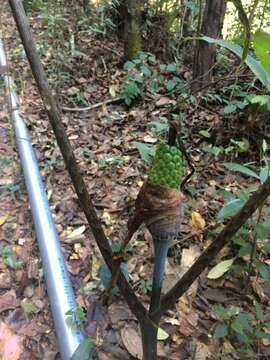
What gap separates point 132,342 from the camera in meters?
1.63

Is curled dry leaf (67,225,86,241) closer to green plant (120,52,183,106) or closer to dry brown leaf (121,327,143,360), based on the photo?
dry brown leaf (121,327,143,360)

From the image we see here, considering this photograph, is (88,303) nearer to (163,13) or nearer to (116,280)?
(116,280)

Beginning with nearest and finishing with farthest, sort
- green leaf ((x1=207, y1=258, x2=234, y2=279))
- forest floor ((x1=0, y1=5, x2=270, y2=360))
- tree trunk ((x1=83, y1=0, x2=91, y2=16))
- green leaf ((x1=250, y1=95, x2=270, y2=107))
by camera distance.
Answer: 1. forest floor ((x1=0, y1=5, x2=270, y2=360))
2. green leaf ((x1=207, y1=258, x2=234, y2=279))
3. green leaf ((x1=250, y1=95, x2=270, y2=107))
4. tree trunk ((x1=83, y1=0, x2=91, y2=16))

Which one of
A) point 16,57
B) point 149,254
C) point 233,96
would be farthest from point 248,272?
point 16,57

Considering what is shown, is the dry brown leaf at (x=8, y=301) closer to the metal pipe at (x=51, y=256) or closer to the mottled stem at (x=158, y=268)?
the metal pipe at (x=51, y=256)

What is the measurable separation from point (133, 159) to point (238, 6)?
1767mm

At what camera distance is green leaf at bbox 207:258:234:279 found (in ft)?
5.87

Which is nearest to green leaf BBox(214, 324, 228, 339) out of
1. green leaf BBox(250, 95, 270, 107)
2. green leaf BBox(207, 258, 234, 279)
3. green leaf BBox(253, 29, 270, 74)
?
green leaf BBox(207, 258, 234, 279)

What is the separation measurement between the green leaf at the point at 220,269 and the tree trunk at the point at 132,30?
217 centimetres

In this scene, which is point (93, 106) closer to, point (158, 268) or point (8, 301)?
point (8, 301)

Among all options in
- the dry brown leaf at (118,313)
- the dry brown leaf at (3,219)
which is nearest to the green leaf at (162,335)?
the dry brown leaf at (118,313)

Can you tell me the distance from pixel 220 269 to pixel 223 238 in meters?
0.82

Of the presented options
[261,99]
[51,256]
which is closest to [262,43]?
[51,256]

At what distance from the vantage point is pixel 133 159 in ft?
8.41
